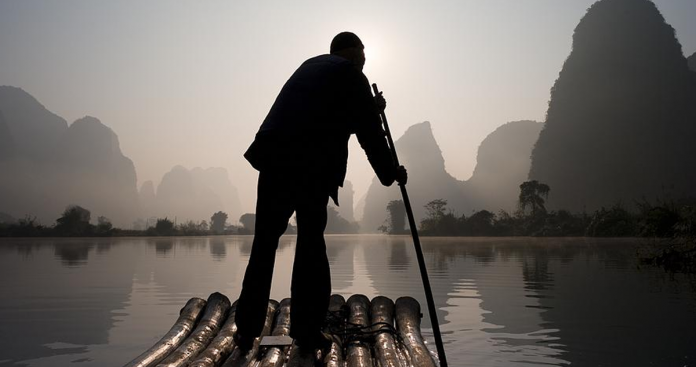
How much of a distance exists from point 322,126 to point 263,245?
974 mm

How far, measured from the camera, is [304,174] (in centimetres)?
392

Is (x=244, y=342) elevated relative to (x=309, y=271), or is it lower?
lower

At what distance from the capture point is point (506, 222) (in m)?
92.6

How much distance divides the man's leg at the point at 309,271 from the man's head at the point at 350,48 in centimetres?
125

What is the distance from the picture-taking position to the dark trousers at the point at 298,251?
3936 millimetres

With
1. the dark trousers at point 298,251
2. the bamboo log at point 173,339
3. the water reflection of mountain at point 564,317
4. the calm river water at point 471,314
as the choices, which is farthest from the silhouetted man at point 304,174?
the water reflection of mountain at point 564,317

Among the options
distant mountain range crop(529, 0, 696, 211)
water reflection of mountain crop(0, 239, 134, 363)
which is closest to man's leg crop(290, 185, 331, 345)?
water reflection of mountain crop(0, 239, 134, 363)

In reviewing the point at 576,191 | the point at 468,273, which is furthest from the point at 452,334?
the point at 576,191

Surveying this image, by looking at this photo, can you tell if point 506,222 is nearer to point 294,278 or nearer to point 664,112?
point 664,112

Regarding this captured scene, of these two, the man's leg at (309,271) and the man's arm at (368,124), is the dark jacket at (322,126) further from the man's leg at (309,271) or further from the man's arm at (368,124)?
the man's leg at (309,271)

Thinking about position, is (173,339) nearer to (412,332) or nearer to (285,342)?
(285,342)

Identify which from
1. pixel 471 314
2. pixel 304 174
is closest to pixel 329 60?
pixel 304 174

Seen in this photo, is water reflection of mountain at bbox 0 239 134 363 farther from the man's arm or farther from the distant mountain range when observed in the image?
the distant mountain range

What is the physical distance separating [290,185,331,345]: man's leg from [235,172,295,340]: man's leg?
131mm
